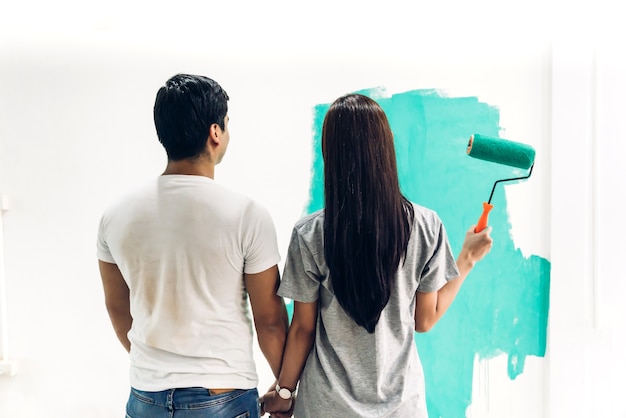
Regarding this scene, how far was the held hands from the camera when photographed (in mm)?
1167

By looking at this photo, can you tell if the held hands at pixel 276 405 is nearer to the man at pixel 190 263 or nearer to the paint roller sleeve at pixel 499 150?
the man at pixel 190 263

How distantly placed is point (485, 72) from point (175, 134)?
0.95 metres

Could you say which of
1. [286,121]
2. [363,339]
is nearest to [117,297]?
[363,339]

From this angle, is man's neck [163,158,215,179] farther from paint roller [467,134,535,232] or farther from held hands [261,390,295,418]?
paint roller [467,134,535,232]

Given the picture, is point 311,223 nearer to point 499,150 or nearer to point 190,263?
point 190,263

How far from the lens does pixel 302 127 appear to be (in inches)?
60.6

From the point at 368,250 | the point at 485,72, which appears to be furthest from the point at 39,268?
the point at 485,72

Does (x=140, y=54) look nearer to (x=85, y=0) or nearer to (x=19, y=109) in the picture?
(x=85, y=0)

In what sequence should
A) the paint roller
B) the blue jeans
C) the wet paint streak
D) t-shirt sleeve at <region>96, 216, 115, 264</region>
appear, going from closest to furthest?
the blue jeans
t-shirt sleeve at <region>96, 216, 115, 264</region>
the paint roller
the wet paint streak

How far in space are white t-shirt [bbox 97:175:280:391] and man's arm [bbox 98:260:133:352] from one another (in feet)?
A: 0.39

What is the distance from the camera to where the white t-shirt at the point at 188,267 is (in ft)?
3.33

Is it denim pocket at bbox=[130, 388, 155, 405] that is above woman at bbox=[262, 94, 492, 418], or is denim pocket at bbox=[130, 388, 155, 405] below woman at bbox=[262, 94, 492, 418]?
below

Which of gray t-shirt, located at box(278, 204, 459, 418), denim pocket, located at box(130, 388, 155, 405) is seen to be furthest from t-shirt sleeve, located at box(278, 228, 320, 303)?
denim pocket, located at box(130, 388, 155, 405)

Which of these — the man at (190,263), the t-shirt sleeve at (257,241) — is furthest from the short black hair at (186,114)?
the t-shirt sleeve at (257,241)
